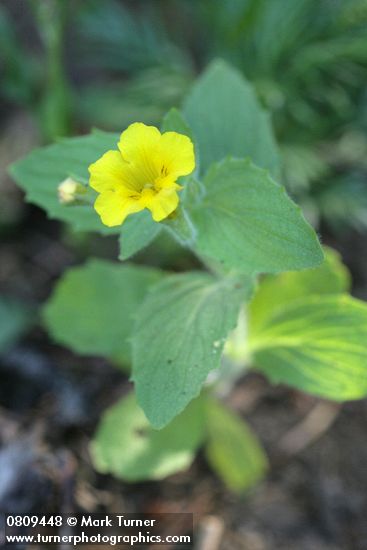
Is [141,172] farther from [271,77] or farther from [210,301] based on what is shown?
[271,77]

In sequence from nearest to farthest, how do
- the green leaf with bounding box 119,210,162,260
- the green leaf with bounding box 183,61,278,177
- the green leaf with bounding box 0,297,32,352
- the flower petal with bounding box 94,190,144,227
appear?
the flower petal with bounding box 94,190,144,227 → the green leaf with bounding box 119,210,162,260 → the green leaf with bounding box 183,61,278,177 → the green leaf with bounding box 0,297,32,352

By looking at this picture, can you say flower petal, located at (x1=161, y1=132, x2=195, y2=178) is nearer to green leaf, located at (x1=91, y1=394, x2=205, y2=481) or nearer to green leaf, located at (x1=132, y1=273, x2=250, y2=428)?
green leaf, located at (x1=132, y1=273, x2=250, y2=428)

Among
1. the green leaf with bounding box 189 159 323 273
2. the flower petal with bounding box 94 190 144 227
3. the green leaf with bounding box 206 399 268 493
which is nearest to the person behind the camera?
the flower petal with bounding box 94 190 144 227

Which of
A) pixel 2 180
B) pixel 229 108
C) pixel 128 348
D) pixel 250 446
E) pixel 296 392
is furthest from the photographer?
pixel 2 180

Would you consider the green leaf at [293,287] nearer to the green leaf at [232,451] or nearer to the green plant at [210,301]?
the green plant at [210,301]

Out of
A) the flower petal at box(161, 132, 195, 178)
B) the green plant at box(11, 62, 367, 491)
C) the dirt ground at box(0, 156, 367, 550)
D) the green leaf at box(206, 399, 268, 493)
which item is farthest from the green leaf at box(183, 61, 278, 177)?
the dirt ground at box(0, 156, 367, 550)

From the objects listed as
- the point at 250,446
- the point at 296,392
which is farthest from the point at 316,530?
the point at 296,392

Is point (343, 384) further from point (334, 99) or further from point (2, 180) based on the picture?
point (2, 180)
